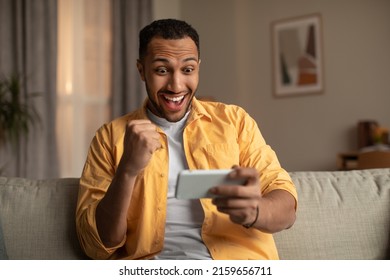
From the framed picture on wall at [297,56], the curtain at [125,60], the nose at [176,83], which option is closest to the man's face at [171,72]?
the nose at [176,83]

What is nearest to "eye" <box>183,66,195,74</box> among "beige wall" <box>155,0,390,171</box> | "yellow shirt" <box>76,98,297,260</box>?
"yellow shirt" <box>76,98,297,260</box>

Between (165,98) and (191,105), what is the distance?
0.11 metres

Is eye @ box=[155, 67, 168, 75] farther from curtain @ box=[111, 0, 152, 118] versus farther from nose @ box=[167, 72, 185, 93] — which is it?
curtain @ box=[111, 0, 152, 118]

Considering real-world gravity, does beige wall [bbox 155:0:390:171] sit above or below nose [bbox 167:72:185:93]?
above

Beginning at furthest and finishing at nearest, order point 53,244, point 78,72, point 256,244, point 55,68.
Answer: point 78,72
point 55,68
point 53,244
point 256,244

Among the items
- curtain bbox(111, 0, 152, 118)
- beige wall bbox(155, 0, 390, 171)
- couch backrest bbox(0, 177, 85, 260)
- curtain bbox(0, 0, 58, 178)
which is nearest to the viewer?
couch backrest bbox(0, 177, 85, 260)

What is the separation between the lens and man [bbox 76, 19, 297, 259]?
1221mm

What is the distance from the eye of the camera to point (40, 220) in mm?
1415

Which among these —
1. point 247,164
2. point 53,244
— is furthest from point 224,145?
point 53,244

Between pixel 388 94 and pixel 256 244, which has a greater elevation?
pixel 388 94

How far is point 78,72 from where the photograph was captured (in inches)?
177

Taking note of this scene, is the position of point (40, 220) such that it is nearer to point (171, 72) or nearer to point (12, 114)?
point (171, 72)

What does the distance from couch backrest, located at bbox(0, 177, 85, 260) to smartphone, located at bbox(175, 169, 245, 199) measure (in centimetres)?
52
